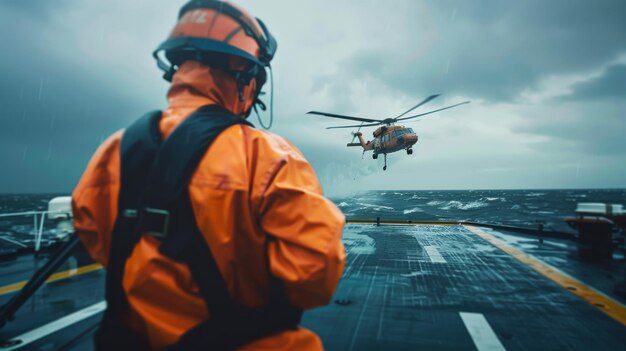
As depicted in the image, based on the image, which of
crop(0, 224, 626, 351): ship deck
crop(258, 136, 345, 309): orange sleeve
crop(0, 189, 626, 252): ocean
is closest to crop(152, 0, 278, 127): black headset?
crop(258, 136, 345, 309): orange sleeve

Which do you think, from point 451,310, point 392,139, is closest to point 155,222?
point 451,310

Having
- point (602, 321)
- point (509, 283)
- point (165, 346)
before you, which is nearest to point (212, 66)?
point (165, 346)

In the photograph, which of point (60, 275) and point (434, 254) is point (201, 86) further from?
point (434, 254)

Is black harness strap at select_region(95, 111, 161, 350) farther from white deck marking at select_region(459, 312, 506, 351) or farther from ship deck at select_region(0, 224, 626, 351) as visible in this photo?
white deck marking at select_region(459, 312, 506, 351)

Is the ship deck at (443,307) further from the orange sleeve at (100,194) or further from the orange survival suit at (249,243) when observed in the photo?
the orange sleeve at (100,194)

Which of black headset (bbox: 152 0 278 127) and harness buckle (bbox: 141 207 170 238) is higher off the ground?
black headset (bbox: 152 0 278 127)

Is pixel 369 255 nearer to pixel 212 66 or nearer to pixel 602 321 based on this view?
pixel 602 321

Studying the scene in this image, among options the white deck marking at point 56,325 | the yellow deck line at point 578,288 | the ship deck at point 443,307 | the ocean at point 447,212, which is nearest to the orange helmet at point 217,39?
the ship deck at point 443,307
